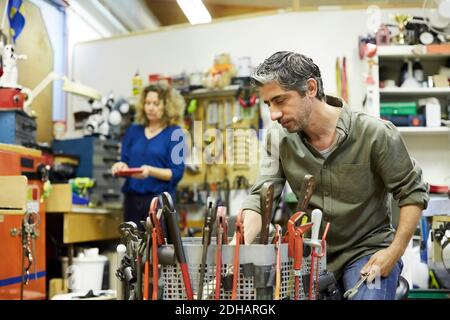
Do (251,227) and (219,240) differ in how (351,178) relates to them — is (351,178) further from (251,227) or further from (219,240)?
(219,240)

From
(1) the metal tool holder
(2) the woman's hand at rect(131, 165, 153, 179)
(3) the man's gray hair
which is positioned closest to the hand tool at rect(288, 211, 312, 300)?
(1) the metal tool holder

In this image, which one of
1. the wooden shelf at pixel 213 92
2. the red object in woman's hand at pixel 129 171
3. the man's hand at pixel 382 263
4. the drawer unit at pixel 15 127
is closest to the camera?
the man's hand at pixel 382 263

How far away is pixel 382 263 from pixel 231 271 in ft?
1.18

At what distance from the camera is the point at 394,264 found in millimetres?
1009

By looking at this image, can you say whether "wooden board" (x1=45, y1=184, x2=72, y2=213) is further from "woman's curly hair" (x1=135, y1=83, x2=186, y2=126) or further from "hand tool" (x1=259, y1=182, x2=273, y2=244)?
"hand tool" (x1=259, y1=182, x2=273, y2=244)

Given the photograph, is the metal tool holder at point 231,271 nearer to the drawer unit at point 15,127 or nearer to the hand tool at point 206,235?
the hand tool at point 206,235

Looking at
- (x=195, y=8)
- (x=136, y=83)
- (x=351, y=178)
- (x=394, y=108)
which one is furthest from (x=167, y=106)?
(x=351, y=178)

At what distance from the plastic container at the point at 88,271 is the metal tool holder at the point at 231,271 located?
69.9 inches

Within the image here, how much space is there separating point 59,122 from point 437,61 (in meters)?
2.04

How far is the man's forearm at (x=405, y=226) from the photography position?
101 cm

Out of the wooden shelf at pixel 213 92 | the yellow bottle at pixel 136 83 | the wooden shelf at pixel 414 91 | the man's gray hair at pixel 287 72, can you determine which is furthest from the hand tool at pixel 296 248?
the yellow bottle at pixel 136 83
